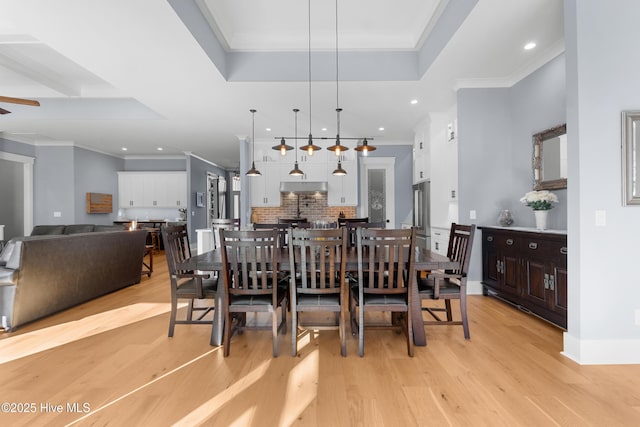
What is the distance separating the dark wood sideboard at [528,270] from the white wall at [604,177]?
0.51 m

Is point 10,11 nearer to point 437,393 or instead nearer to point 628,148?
point 437,393

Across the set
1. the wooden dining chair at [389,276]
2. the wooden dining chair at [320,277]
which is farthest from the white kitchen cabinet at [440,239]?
the wooden dining chair at [320,277]

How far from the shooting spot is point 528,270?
3309 millimetres

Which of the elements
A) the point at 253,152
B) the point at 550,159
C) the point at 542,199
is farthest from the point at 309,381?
the point at 253,152

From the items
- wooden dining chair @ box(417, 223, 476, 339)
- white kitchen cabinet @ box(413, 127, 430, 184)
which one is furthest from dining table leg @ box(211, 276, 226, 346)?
white kitchen cabinet @ box(413, 127, 430, 184)

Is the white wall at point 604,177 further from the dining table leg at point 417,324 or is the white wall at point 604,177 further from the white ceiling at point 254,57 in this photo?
the dining table leg at point 417,324

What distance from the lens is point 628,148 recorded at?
2.29 metres

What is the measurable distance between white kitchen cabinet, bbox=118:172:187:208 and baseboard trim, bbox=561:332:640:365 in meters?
9.19

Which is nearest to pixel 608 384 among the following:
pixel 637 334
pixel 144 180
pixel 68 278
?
pixel 637 334

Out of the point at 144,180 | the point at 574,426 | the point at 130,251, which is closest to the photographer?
the point at 574,426

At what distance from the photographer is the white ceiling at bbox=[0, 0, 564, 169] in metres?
2.85

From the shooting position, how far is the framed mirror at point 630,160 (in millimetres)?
2283

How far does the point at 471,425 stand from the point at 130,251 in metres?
4.73

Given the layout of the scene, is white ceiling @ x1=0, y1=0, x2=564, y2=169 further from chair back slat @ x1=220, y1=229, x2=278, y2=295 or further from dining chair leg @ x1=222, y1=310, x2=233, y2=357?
dining chair leg @ x1=222, y1=310, x2=233, y2=357
